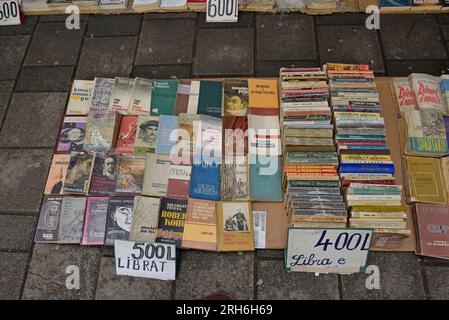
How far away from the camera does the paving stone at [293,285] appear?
2807mm

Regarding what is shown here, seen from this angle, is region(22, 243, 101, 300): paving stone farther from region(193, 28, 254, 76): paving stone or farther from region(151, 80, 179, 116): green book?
region(193, 28, 254, 76): paving stone

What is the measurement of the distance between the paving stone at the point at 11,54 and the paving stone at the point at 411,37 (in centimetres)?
363

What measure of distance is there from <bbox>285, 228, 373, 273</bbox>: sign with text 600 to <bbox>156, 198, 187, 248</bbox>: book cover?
2.58 ft

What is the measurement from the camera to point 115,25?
4266mm

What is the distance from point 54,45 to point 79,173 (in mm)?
1731

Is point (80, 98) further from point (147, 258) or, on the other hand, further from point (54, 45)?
point (147, 258)

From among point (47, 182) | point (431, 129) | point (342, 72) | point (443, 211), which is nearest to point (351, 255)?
point (443, 211)

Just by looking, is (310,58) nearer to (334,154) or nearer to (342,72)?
(342,72)

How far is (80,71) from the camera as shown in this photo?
157 inches

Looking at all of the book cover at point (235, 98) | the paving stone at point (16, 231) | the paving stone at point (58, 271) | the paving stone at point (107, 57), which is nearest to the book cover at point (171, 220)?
the paving stone at point (58, 271)

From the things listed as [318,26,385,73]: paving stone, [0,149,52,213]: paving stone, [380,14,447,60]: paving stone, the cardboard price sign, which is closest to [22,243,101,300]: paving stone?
the cardboard price sign

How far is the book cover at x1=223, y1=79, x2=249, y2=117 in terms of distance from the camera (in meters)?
3.44

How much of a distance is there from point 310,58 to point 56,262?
2.84m

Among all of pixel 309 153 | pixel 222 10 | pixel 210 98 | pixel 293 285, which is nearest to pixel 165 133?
pixel 210 98
